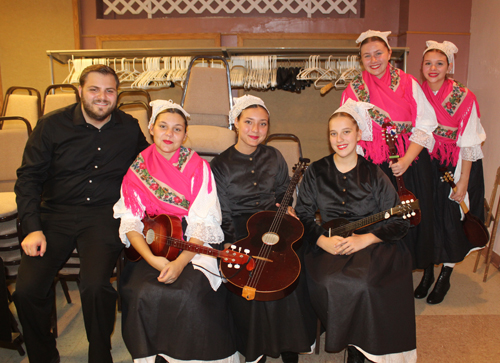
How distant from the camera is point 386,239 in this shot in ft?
6.10

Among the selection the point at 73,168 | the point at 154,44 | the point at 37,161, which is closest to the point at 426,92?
the point at 73,168

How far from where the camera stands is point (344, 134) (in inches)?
77.8

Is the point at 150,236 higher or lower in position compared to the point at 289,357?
higher

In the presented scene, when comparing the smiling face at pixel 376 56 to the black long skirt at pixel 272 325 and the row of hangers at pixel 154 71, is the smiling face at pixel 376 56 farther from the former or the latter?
the row of hangers at pixel 154 71

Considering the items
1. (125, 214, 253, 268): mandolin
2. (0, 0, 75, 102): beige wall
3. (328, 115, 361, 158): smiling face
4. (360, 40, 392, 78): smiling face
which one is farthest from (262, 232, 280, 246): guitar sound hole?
(0, 0, 75, 102): beige wall

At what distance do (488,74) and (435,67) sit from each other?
127cm

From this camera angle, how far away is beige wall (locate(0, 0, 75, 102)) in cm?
438

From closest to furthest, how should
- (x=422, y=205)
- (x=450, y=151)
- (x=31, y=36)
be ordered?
(x=422, y=205)
(x=450, y=151)
(x=31, y=36)

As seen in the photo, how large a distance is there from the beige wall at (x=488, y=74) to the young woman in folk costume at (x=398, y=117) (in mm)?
1188

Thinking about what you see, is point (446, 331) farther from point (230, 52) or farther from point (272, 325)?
point (230, 52)

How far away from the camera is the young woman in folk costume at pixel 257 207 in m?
1.79

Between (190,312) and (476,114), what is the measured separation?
229 centimetres

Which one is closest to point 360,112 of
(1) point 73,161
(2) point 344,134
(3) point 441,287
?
(2) point 344,134

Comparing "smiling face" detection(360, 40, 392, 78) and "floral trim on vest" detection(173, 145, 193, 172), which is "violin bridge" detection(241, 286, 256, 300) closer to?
"floral trim on vest" detection(173, 145, 193, 172)
